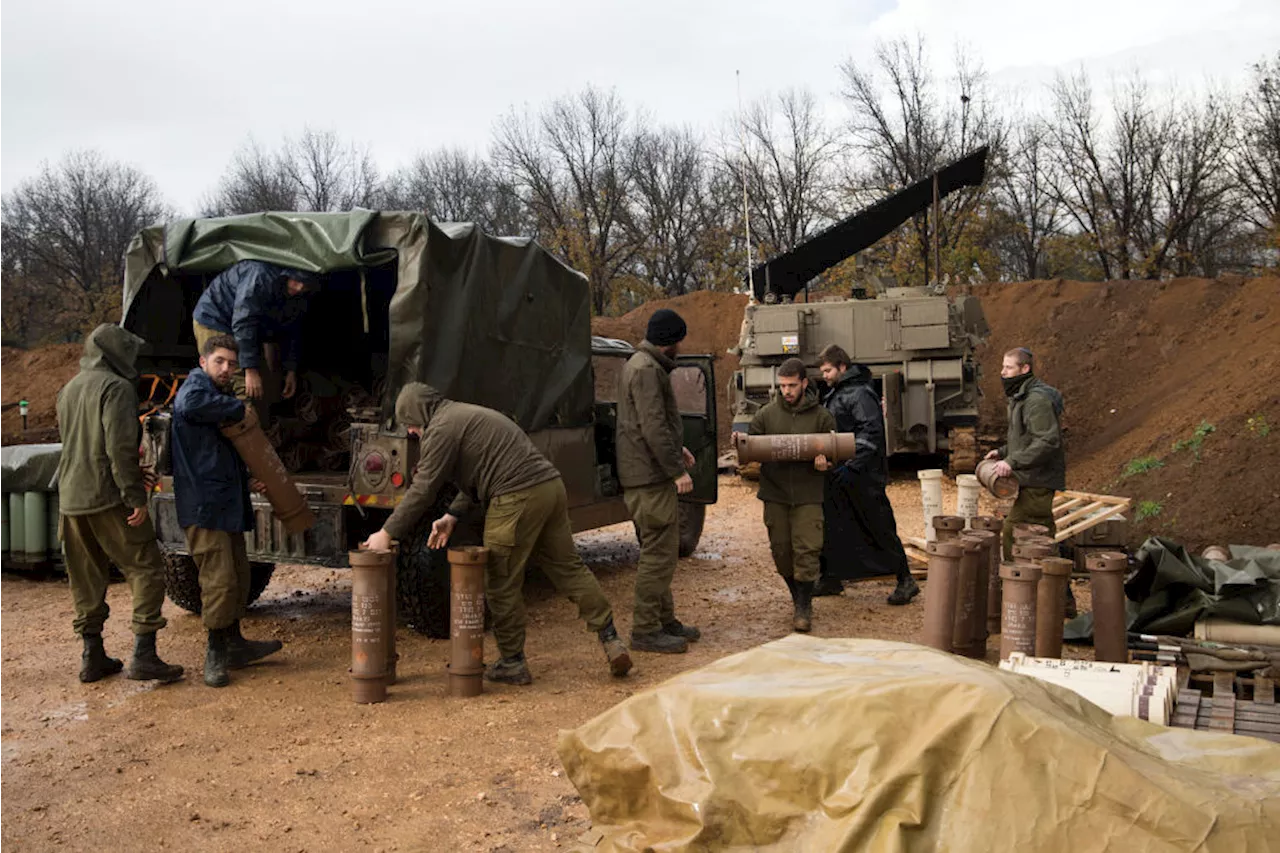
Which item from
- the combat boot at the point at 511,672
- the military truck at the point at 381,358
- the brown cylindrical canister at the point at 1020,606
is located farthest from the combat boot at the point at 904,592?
the combat boot at the point at 511,672

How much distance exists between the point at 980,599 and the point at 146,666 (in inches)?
174

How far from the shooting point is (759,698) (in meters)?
2.97

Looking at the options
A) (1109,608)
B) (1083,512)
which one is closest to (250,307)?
(1109,608)

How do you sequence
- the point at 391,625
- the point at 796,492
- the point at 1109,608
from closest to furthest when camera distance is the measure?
the point at 1109,608 → the point at 391,625 → the point at 796,492

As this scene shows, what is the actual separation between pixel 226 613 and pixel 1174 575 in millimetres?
4952

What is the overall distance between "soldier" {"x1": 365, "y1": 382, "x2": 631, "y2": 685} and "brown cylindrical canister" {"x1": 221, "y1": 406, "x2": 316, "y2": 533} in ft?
2.55

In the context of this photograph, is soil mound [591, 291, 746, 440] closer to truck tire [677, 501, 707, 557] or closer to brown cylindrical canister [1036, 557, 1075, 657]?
truck tire [677, 501, 707, 557]

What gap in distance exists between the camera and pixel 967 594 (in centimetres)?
627

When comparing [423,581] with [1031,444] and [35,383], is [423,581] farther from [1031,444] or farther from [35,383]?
[35,383]

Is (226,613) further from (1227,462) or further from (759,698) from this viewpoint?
(1227,462)

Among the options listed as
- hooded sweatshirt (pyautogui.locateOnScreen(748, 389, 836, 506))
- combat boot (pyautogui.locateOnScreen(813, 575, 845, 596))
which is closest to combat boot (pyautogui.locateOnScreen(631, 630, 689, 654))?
hooded sweatshirt (pyautogui.locateOnScreen(748, 389, 836, 506))

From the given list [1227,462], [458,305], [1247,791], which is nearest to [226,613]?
[458,305]

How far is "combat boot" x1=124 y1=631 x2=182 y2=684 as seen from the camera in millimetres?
6082

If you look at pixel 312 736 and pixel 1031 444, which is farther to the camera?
pixel 1031 444
